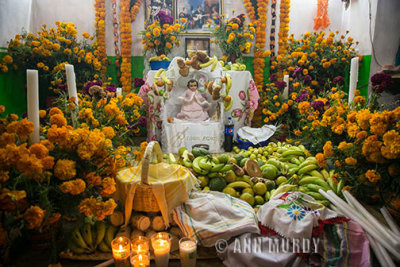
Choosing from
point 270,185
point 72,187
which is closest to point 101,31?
point 270,185

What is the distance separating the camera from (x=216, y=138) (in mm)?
4332

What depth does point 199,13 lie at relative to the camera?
6031mm

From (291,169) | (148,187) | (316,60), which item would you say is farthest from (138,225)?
(316,60)

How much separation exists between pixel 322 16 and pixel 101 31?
179 inches

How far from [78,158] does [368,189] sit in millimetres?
1988

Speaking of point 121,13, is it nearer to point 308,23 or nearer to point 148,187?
point 308,23

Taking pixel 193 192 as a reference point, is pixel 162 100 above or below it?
above

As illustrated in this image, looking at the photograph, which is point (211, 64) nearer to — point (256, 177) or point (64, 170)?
point (256, 177)

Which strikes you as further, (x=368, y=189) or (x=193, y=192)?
(x=193, y=192)

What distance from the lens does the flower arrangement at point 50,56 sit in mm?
4407

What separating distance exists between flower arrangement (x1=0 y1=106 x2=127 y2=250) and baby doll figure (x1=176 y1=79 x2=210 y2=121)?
2829mm

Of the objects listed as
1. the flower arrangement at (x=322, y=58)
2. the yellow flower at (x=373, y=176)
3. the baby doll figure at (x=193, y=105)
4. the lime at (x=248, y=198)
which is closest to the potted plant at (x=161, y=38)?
the baby doll figure at (x=193, y=105)

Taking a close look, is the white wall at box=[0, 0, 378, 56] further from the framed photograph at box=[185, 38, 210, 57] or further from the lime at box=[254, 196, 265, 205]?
the lime at box=[254, 196, 265, 205]

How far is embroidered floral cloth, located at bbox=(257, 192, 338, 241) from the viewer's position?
178cm
